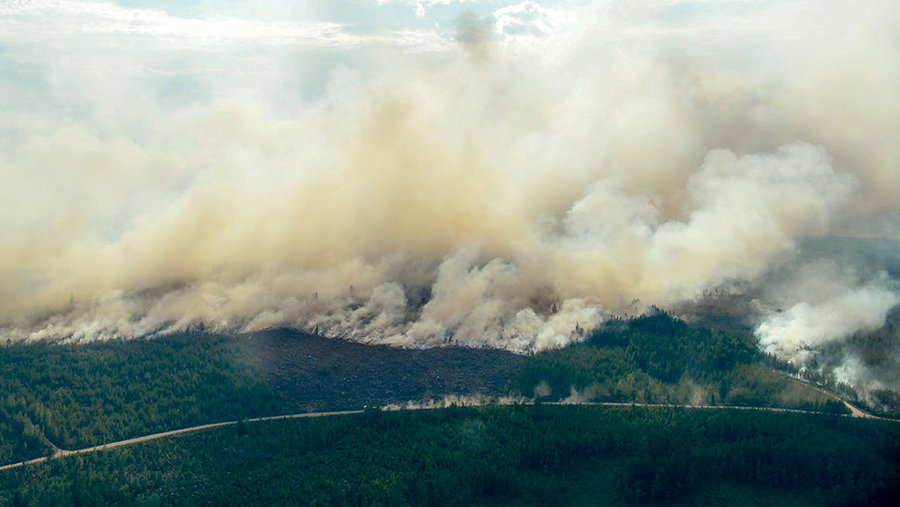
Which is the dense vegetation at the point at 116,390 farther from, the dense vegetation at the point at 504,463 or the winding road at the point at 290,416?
the dense vegetation at the point at 504,463

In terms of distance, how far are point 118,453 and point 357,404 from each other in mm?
18161

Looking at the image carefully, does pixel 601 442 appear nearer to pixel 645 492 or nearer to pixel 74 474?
pixel 645 492

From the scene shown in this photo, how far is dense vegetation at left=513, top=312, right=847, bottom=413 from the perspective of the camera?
211 feet

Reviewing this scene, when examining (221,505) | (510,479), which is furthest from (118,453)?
(510,479)

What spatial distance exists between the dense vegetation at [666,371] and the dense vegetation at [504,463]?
174 inches

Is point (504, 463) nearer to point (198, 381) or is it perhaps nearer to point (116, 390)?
point (198, 381)

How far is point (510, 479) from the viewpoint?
173 ft

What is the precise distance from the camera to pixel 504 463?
5434cm

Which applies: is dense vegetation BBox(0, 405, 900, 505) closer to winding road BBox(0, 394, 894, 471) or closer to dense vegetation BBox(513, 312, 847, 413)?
winding road BBox(0, 394, 894, 471)

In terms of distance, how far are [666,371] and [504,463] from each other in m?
20.3

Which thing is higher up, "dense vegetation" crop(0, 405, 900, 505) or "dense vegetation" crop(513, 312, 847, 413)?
"dense vegetation" crop(513, 312, 847, 413)

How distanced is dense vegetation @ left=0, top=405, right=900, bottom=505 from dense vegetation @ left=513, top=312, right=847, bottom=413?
174 inches

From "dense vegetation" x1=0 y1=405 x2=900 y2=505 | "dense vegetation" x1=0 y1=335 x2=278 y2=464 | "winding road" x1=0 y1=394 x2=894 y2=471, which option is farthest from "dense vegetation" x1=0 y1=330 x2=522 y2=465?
"dense vegetation" x1=0 y1=405 x2=900 y2=505

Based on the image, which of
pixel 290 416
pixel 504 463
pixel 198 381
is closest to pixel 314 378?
pixel 290 416
